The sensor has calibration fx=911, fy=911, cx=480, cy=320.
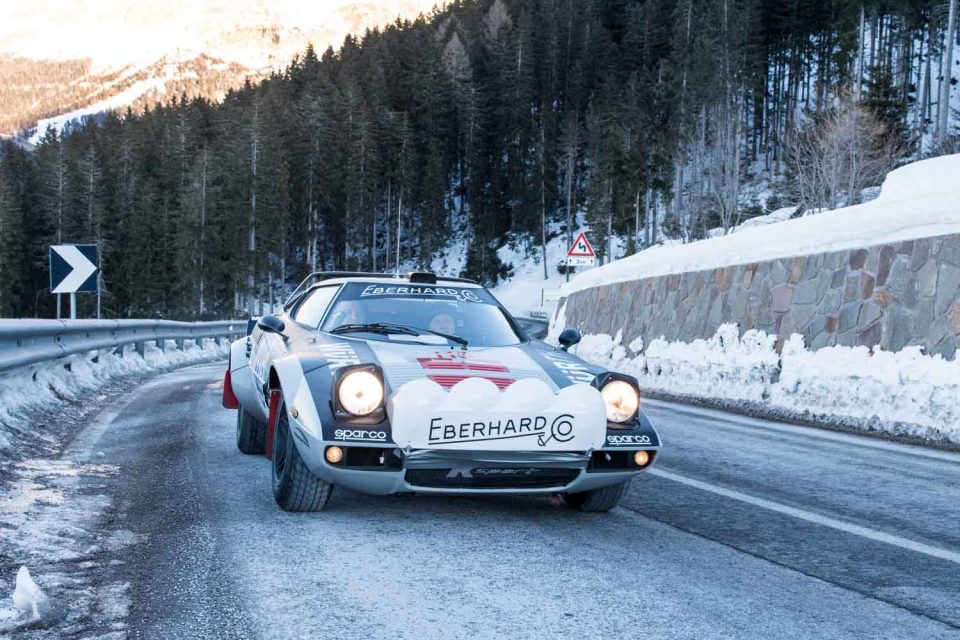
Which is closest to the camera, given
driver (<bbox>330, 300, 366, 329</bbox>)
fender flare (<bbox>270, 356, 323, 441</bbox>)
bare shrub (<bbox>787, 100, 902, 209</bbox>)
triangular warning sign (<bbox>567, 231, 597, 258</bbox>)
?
fender flare (<bbox>270, 356, 323, 441</bbox>)

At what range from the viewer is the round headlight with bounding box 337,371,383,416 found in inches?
178

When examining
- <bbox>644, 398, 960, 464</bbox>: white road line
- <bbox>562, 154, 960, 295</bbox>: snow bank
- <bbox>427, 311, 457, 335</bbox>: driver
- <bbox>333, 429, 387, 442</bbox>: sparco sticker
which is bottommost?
<bbox>644, 398, 960, 464</bbox>: white road line

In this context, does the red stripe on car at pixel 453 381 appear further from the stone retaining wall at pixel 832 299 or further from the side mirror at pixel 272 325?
the stone retaining wall at pixel 832 299

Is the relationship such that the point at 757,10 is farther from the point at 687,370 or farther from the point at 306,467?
the point at 306,467

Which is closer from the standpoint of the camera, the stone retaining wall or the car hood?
the car hood

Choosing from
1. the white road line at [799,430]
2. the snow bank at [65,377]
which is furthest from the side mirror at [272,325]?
the white road line at [799,430]

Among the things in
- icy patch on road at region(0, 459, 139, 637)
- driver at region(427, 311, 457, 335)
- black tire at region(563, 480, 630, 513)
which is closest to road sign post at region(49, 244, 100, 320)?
icy patch on road at region(0, 459, 139, 637)

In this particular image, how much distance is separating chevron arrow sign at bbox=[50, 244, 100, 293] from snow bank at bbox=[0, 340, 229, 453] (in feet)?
3.67

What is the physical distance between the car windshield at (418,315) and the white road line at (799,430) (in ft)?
12.3

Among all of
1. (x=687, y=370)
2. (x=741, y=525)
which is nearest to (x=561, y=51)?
(x=687, y=370)

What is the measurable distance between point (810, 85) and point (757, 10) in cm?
1222

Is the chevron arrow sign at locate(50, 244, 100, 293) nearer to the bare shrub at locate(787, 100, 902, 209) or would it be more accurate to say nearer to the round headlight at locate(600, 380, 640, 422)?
the round headlight at locate(600, 380, 640, 422)

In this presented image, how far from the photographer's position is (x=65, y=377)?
1088 centimetres

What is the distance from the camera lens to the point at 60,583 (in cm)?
353
